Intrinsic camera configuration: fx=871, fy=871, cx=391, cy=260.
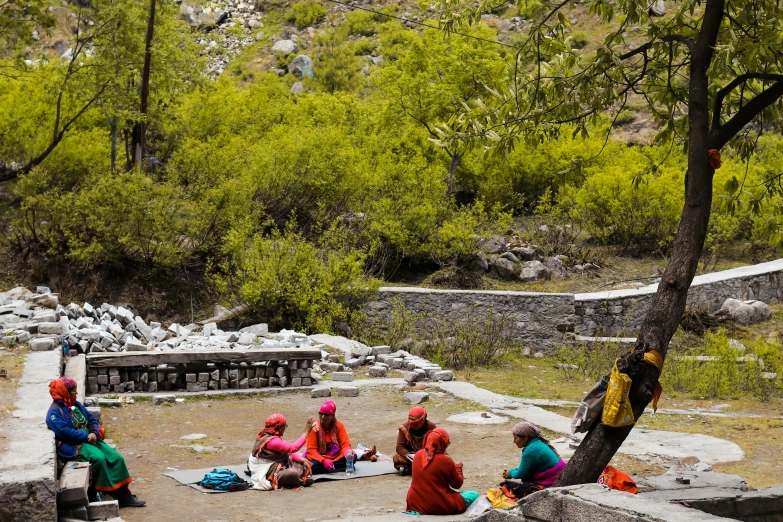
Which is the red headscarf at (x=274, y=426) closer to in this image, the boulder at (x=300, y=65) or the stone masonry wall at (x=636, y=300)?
the stone masonry wall at (x=636, y=300)

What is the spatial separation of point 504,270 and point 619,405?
15621 millimetres

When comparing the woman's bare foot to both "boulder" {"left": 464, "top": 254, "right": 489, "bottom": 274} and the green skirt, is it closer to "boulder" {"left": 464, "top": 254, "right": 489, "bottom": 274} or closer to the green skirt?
the green skirt

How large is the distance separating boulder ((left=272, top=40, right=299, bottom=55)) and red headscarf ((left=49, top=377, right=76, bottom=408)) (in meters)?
46.6

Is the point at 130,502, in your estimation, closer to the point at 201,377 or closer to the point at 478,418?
the point at 478,418

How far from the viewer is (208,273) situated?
19141 mm

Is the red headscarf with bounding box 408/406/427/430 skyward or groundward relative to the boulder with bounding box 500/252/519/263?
groundward

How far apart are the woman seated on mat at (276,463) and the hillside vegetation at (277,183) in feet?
20.9

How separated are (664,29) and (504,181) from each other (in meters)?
19.9

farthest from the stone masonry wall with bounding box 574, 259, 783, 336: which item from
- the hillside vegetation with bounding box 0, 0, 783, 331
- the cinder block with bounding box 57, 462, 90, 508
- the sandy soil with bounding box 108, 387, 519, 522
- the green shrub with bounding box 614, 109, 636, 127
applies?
the green shrub with bounding box 614, 109, 636, 127

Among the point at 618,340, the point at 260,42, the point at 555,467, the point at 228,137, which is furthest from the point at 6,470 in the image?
the point at 260,42

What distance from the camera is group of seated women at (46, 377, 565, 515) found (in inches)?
280

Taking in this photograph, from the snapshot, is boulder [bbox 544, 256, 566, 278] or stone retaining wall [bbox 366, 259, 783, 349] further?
boulder [bbox 544, 256, 566, 278]

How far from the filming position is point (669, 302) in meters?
6.55

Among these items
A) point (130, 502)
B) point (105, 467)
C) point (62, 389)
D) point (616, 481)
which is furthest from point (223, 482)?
point (616, 481)
